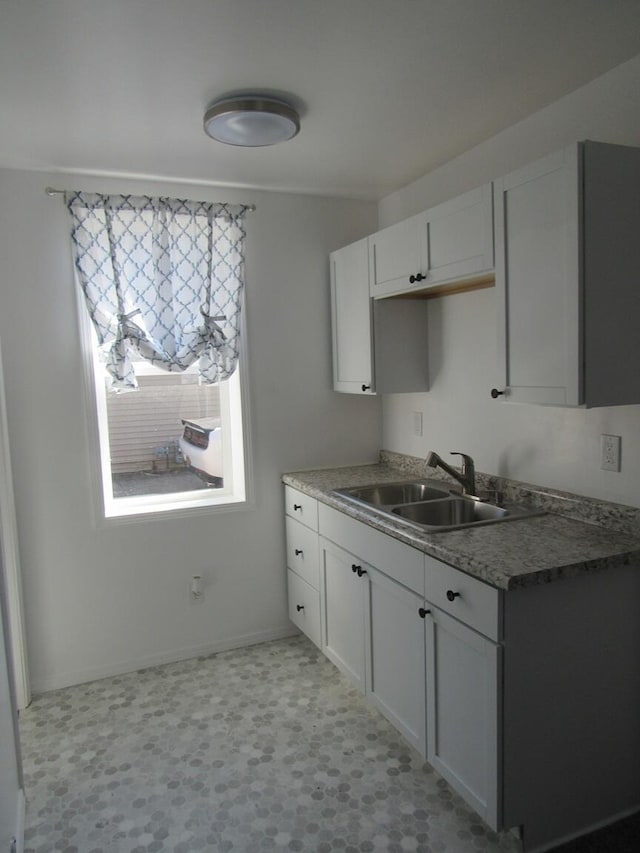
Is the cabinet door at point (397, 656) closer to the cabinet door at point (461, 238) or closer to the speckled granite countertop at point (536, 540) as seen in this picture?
the speckled granite countertop at point (536, 540)

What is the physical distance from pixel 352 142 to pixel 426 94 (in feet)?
1.58

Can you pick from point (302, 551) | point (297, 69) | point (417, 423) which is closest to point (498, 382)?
point (417, 423)

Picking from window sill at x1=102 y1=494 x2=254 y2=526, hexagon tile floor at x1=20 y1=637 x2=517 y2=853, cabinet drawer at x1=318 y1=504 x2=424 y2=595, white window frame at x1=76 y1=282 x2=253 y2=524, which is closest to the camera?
hexagon tile floor at x1=20 y1=637 x2=517 y2=853

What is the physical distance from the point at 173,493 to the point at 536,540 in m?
1.96

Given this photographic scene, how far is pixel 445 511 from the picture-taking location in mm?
2617

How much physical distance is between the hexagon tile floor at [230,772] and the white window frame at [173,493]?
818 millimetres

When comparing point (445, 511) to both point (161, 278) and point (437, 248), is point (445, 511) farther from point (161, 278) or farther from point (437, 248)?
point (161, 278)

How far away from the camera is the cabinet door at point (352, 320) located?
9.77 feet

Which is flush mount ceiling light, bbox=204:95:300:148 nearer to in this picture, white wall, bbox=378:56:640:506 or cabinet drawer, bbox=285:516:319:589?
white wall, bbox=378:56:640:506

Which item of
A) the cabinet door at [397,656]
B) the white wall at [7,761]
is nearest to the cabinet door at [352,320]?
the cabinet door at [397,656]

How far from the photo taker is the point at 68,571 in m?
2.92

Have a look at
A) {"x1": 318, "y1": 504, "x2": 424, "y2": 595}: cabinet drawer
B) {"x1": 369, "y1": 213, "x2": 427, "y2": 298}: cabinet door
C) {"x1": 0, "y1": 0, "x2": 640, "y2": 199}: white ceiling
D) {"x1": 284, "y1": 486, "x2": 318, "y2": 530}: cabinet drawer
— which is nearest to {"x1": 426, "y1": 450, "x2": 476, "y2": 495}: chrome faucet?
{"x1": 318, "y1": 504, "x2": 424, "y2": 595}: cabinet drawer

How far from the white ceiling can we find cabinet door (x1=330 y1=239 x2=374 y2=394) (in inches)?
21.0

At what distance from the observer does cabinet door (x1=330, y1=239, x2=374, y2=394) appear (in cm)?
298
